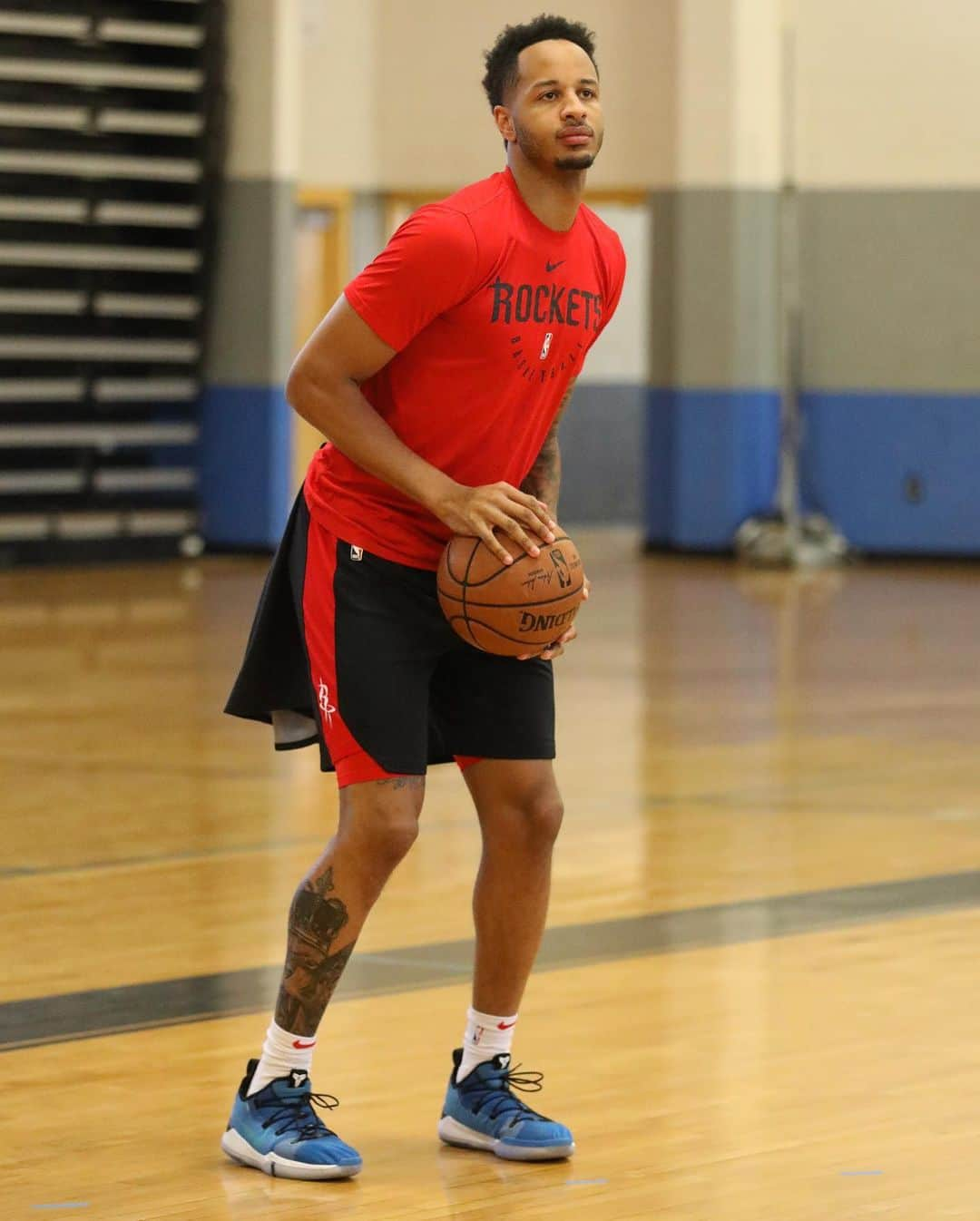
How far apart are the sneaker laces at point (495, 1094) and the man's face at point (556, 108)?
4.27 ft

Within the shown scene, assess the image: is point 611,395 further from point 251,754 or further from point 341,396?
point 341,396

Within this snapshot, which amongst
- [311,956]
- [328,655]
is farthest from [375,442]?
[311,956]

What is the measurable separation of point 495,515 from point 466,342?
25 cm

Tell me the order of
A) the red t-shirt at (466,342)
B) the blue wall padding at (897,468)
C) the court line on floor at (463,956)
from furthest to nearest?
the blue wall padding at (897,468) < the court line on floor at (463,956) < the red t-shirt at (466,342)

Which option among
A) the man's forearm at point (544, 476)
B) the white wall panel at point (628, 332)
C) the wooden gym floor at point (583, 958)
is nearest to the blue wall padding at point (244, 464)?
the white wall panel at point (628, 332)

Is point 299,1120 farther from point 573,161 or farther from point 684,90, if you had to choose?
point 684,90

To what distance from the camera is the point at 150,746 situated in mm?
7570

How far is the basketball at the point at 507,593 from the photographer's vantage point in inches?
132

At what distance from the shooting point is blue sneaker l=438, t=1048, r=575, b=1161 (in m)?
3.50

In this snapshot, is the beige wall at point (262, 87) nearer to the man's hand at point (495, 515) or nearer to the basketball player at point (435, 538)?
the basketball player at point (435, 538)

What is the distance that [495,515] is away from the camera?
11.0 feet

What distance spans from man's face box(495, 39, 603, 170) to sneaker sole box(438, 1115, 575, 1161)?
4.46ft

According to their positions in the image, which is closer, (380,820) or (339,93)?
(380,820)

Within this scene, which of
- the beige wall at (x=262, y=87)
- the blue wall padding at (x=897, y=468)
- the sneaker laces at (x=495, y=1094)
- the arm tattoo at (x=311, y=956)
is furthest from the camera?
the blue wall padding at (x=897, y=468)
